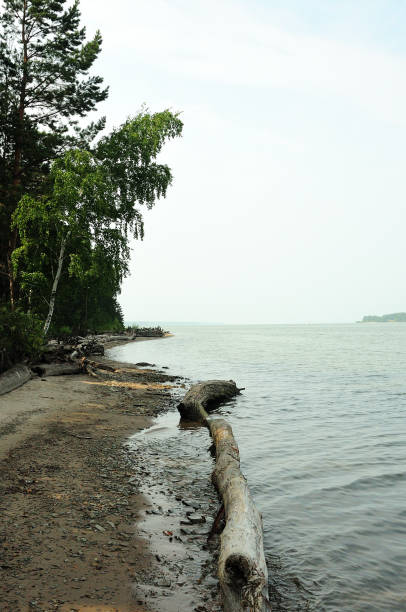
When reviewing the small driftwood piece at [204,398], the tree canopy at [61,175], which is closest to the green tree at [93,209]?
the tree canopy at [61,175]

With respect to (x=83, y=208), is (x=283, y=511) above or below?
below

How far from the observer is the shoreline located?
4266 mm

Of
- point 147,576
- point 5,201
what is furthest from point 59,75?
point 147,576

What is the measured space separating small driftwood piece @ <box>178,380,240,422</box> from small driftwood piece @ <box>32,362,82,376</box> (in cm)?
741

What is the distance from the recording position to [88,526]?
18.5 ft

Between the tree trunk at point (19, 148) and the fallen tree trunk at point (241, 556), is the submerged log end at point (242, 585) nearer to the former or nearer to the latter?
the fallen tree trunk at point (241, 556)

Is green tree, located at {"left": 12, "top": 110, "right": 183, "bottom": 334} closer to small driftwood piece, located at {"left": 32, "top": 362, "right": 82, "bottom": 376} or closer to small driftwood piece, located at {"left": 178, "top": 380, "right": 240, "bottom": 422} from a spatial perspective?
small driftwood piece, located at {"left": 32, "top": 362, "right": 82, "bottom": 376}

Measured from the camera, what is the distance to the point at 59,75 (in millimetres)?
22609

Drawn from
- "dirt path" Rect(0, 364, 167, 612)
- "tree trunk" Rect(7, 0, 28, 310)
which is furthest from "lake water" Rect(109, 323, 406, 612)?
"tree trunk" Rect(7, 0, 28, 310)

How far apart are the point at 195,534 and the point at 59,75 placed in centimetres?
2460

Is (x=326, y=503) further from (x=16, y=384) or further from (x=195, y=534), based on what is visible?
(x=16, y=384)

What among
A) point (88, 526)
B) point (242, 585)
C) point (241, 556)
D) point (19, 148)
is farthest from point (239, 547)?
point (19, 148)

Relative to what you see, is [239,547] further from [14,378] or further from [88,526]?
[14,378]

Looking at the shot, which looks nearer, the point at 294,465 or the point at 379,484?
the point at 379,484
